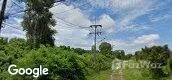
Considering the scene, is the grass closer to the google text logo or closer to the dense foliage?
the dense foliage

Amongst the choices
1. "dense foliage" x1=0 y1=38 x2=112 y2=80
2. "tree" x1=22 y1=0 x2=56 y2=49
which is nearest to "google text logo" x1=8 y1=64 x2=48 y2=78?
"dense foliage" x1=0 y1=38 x2=112 y2=80

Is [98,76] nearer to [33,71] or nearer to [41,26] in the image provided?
[41,26]

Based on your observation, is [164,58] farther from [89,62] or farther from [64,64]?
[64,64]

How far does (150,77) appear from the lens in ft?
285

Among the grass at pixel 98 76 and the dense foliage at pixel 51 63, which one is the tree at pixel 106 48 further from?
the dense foliage at pixel 51 63

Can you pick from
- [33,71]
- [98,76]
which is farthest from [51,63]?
[98,76]

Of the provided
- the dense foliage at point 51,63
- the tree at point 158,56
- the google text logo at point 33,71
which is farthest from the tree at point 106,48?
the google text logo at point 33,71

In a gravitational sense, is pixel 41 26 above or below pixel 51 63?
above

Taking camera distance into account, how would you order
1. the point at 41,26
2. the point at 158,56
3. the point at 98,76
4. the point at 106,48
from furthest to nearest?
the point at 106,48, the point at 98,76, the point at 158,56, the point at 41,26

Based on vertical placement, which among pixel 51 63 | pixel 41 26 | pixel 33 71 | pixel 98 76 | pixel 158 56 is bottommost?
pixel 33 71

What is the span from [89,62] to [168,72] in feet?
68.0

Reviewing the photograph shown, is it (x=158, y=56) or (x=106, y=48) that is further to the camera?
(x=106, y=48)

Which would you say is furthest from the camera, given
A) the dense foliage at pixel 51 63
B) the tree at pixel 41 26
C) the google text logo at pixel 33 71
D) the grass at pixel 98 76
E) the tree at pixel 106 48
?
the tree at pixel 106 48

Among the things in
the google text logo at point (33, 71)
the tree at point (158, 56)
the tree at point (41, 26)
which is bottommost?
the google text logo at point (33, 71)
